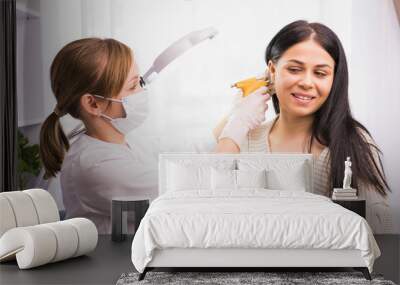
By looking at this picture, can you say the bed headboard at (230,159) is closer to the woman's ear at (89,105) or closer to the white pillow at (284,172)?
the white pillow at (284,172)

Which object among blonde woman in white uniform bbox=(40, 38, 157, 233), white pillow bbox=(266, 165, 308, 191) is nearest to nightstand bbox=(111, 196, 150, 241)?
blonde woman in white uniform bbox=(40, 38, 157, 233)

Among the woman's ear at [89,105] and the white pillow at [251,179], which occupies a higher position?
the woman's ear at [89,105]

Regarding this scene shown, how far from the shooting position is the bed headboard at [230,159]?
7.32 metres

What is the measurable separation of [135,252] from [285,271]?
125 centimetres

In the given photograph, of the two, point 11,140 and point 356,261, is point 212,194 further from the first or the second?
point 11,140

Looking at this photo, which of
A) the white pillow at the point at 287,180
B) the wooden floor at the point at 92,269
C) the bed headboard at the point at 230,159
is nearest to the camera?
the wooden floor at the point at 92,269

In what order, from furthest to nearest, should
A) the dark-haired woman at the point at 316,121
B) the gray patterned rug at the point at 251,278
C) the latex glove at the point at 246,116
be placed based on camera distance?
the latex glove at the point at 246,116 → the dark-haired woman at the point at 316,121 → the gray patterned rug at the point at 251,278

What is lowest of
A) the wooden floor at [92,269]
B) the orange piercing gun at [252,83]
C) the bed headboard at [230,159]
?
the wooden floor at [92,269]

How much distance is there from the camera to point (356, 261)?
5129 millimetres

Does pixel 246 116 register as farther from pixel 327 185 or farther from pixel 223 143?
pixel 327 185

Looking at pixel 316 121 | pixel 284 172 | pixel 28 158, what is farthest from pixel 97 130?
pixel 316 121

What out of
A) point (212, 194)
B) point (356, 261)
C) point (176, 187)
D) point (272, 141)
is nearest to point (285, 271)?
point (356, 261)

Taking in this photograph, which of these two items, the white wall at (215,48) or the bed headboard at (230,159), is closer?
the bed headboard at (230,159)

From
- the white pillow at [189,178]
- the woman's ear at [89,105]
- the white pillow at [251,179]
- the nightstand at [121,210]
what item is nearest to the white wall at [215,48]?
the woman's ear at [89,105]
